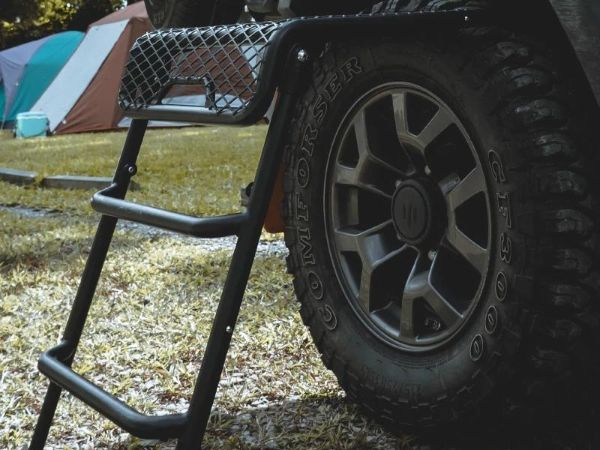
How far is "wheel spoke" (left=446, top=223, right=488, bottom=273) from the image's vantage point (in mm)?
1760

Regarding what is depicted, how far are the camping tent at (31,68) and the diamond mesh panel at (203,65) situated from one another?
17.2 metres

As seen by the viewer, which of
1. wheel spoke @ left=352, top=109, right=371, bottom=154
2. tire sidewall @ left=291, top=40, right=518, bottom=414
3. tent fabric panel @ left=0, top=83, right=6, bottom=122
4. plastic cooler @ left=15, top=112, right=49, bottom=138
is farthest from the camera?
tent fabric panel @ left=0, top=83, right=6, bottom=122

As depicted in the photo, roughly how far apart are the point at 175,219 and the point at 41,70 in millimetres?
17772

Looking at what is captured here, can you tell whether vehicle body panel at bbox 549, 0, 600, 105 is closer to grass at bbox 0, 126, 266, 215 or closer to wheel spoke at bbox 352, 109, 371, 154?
wheel spoke at bbox 352, 109, 371, 154

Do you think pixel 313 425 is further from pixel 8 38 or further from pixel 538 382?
pixel 8 38

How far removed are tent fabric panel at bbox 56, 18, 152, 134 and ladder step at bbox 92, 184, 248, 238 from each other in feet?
46.7

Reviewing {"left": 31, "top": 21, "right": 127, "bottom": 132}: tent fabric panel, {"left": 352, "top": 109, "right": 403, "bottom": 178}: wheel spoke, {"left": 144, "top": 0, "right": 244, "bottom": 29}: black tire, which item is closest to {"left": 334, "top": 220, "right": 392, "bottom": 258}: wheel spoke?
{"left": 352, "top": 109, "right": 403, "bottom": 178}: wheel spoke

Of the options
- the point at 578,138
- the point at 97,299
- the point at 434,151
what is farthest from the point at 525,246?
the point at 97,299

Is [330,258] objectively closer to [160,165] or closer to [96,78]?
[160,165]

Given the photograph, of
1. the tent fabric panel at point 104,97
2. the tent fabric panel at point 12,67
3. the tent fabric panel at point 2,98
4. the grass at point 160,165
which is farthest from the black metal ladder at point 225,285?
the tent fabric panel at point 2,98

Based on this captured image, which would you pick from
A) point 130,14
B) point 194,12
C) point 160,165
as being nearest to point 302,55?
point 194,12

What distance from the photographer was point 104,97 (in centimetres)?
1595

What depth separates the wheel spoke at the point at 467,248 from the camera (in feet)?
5.78

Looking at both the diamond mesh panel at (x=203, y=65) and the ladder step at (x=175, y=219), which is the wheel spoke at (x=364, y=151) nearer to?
the diamond mesh panel at (x=203, y=65)
